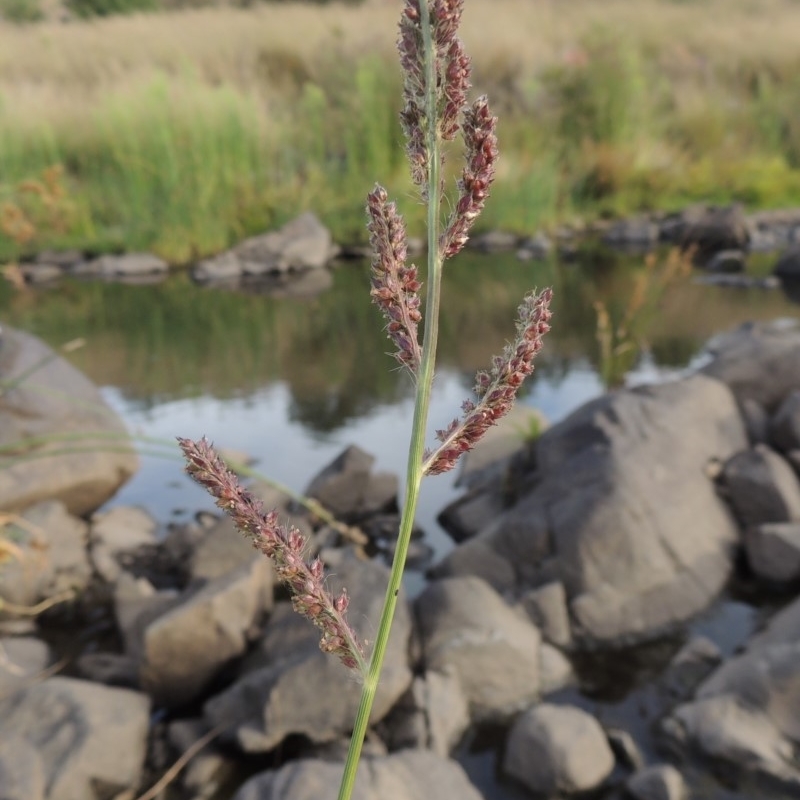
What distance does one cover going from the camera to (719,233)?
13.3 m

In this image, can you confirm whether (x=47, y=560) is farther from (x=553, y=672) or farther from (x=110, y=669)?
(x=553, y=672)

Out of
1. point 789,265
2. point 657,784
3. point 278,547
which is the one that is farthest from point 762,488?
point 789,265

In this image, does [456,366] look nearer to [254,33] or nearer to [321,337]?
[321,337]

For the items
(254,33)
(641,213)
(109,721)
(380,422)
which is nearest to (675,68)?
(641,213)

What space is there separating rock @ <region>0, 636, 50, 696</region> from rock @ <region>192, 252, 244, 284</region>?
811cm

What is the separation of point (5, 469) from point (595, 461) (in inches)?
137

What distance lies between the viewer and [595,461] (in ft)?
15.0

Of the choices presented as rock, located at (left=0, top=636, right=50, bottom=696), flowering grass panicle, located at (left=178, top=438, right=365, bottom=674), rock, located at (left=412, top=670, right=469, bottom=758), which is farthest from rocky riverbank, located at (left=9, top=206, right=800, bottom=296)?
flowering grass panicle, located at (left=178, top=438, right=365, bottom=674)

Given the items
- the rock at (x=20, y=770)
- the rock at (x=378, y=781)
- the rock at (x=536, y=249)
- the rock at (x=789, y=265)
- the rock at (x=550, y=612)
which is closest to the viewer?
the rock at (x=378, y=781)

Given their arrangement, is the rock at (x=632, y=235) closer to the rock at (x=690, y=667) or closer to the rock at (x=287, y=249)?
the rock at (x=287, y=249)

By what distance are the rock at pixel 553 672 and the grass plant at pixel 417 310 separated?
3.18m

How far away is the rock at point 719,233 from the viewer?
13.2 meters

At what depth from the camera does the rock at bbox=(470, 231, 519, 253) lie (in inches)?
521

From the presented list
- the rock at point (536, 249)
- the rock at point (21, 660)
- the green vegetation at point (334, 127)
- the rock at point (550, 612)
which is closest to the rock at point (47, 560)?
the rock at point (21, 660)
